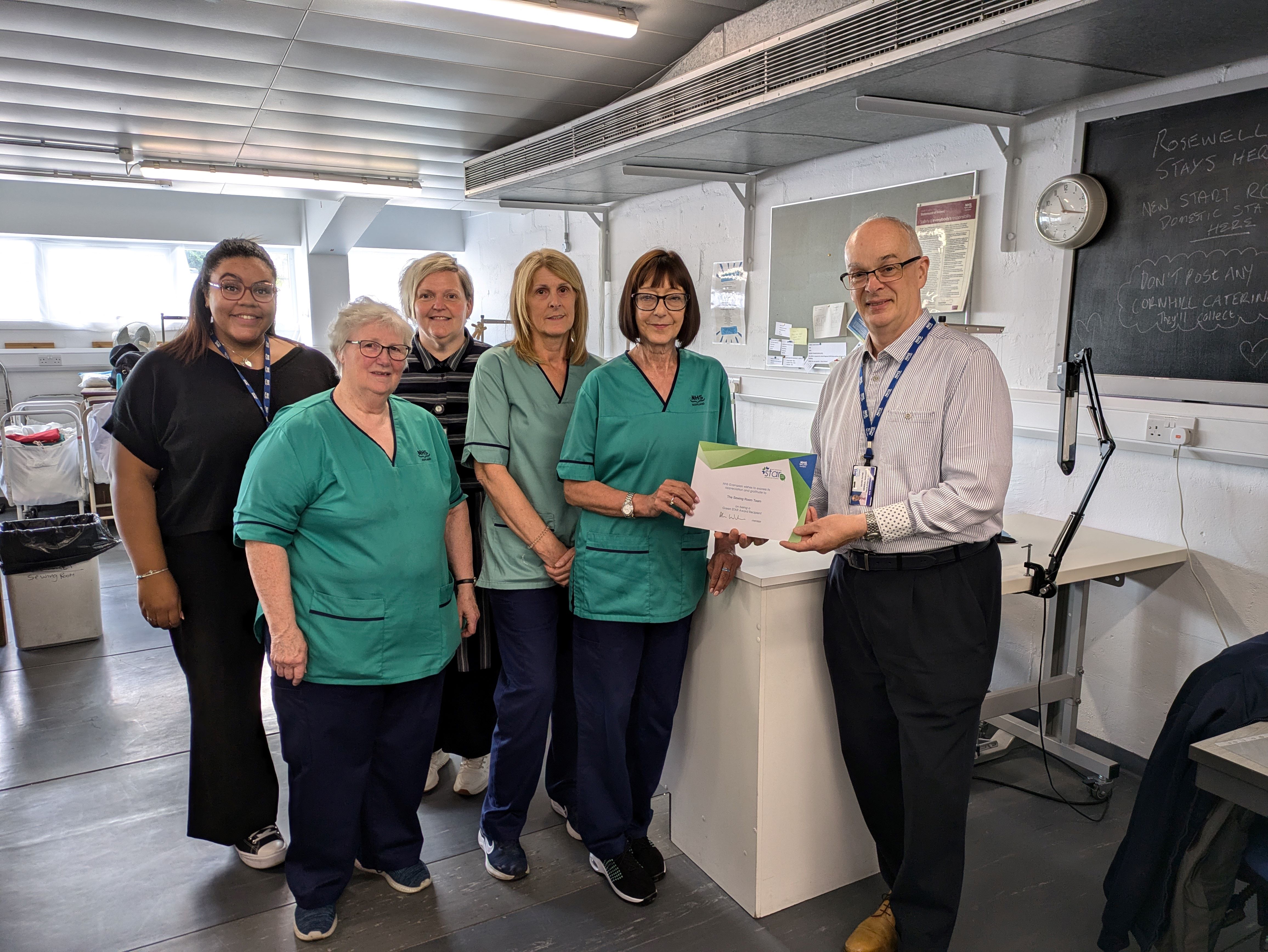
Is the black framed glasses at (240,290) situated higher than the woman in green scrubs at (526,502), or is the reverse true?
the black framed glasses at (240,290)

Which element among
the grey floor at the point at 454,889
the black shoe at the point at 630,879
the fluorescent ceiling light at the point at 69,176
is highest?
the fluorescent ceiling light at the point at 69,176

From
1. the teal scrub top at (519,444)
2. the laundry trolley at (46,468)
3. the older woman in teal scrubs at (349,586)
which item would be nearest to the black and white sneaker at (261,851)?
the older woman in teal scrubs at (349,586)

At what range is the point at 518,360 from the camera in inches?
80.5

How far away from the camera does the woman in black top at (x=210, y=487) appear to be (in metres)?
1.97

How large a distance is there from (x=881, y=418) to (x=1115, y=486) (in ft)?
4.59

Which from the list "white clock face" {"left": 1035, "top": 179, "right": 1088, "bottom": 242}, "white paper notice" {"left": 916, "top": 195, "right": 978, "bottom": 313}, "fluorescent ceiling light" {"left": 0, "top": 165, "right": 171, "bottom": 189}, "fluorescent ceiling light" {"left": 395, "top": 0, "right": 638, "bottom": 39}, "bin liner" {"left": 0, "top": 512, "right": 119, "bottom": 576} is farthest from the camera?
"fluorescent ceiling light" {"left": 0, "top": 165, "right": 171, "bottom": 189}

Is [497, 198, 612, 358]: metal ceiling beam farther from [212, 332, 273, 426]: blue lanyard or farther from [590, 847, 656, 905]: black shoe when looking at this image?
[590, 847, 656, 905]: black shoe

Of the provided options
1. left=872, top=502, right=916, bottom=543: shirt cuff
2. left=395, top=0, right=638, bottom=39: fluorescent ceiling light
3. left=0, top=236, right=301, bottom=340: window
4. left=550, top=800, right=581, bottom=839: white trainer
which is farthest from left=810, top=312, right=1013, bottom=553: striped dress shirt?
left=0, top=236, right=301, bottom=340: window

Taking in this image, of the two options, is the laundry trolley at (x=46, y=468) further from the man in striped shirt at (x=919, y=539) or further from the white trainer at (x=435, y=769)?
the man in striped shirt at (x=919, y=539)

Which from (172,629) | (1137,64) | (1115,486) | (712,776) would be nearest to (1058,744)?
(1115,486)

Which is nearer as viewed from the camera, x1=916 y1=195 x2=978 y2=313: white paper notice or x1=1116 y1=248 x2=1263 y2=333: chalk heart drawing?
x1=1116 y1=248 x2=1263 y2=333: chalk heart drawing

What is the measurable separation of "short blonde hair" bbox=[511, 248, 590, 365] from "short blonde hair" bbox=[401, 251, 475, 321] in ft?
1.21

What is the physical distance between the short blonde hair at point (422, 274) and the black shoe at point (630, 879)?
61.5 inches

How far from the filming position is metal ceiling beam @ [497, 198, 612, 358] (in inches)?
212
